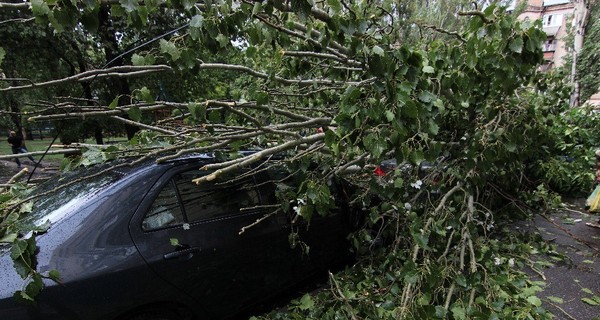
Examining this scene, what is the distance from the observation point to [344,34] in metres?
2.20

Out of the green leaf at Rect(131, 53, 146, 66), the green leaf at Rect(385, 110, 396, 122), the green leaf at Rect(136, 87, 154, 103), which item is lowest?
the green leaf at Rect(385, 110, 396, 122)

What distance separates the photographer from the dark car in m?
2.00

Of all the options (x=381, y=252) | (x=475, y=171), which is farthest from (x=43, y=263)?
(x=475, y=171)

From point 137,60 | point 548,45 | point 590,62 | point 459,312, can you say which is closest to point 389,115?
point 459,312

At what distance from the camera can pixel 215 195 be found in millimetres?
2746

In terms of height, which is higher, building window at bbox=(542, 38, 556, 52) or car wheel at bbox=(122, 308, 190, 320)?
building window at bbox=(542, 38, 556, 52)

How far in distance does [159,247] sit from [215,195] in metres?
0.60

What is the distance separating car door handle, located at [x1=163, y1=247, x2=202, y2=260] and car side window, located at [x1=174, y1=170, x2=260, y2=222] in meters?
0.21

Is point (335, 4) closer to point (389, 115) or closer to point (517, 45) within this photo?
point (389, 115)

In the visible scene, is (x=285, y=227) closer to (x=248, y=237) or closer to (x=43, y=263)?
(x=248, y=237)

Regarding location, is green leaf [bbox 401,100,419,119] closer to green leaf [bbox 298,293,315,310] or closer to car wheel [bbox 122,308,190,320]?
green leaf [bbox 298,293,315,310]

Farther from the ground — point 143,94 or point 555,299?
point 143,94

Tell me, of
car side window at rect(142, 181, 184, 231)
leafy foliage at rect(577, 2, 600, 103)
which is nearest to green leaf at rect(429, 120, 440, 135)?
car side window at rect(142, 181, 184, 231)

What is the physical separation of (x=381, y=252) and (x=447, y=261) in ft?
2.20
